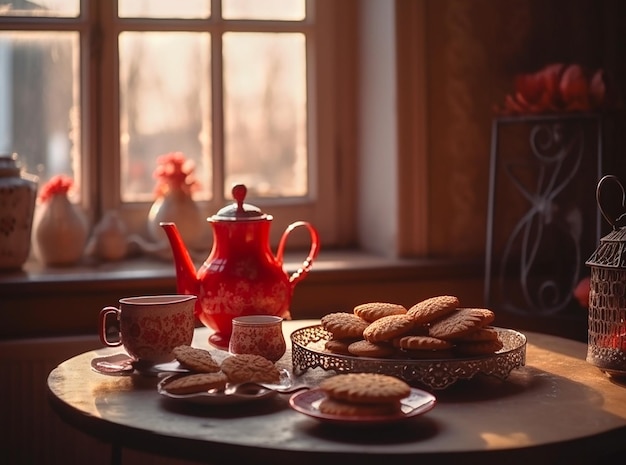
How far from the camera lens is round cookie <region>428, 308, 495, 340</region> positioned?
1.28 m

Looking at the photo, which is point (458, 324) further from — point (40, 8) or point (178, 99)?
point (40, 8)

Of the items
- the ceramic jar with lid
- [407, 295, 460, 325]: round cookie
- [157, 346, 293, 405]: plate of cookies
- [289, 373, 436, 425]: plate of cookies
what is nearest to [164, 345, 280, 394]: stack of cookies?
[157, 346, 293, 405]: plate of cookies

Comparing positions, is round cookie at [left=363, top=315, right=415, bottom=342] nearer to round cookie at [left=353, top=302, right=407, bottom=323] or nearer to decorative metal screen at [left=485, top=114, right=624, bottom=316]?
round cookie at [left=353, top=302, right=407, bottom=323]

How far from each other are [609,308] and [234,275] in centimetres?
61

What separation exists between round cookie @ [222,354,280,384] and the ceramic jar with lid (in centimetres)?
113

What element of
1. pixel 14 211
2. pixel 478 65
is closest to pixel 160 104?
pixel 14 211

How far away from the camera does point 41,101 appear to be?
2.47m

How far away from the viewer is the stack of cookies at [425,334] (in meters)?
1.29

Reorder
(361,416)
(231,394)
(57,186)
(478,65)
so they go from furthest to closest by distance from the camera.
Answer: (478,65) < (57,186) < (231,394) < (361,416)

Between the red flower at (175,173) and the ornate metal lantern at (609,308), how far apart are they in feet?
4.14

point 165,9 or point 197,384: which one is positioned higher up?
point 165,9

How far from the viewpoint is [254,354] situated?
1.43 meters

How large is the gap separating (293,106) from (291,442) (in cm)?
168

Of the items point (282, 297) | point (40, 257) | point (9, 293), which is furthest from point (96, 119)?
point (282, 297)
